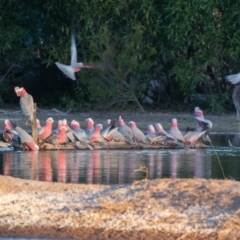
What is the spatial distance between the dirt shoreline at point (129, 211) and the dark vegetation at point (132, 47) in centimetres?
1522

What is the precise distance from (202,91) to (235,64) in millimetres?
1809

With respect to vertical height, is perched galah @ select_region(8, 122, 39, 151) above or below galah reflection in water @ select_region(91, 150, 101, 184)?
above

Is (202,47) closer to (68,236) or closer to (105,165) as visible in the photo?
(105,165)

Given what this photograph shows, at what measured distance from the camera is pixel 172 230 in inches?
291

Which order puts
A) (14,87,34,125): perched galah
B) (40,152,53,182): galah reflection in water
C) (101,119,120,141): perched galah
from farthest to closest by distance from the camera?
1. (101,119,120,141): perched galah
2. (14,87,34,125): perched galah
3. (40,152,53,182): galah reflection in water

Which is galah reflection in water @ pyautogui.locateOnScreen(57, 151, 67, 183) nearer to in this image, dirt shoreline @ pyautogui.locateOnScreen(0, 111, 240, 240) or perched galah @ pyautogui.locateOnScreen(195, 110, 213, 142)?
dirt shoreline @ pyautogui.locateOnScreen(0, 111, 240, 240)

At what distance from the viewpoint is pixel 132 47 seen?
977 inches

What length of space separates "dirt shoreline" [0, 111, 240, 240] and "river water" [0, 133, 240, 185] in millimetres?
2245

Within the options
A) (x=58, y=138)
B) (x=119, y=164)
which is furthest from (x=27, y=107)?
(x=119, y=164)

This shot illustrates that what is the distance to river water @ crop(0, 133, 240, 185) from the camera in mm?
12000

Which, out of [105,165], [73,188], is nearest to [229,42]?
[105,165]

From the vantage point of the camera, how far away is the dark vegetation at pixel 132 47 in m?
24.2

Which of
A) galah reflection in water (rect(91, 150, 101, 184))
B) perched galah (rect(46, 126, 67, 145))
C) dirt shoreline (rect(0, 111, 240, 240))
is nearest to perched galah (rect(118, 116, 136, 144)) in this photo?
galah reflection in water (rect(91, 150, 101, 184))

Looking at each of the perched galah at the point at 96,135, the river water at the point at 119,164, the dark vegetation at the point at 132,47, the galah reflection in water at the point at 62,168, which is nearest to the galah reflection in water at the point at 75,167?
the river water at the point at 119,164
